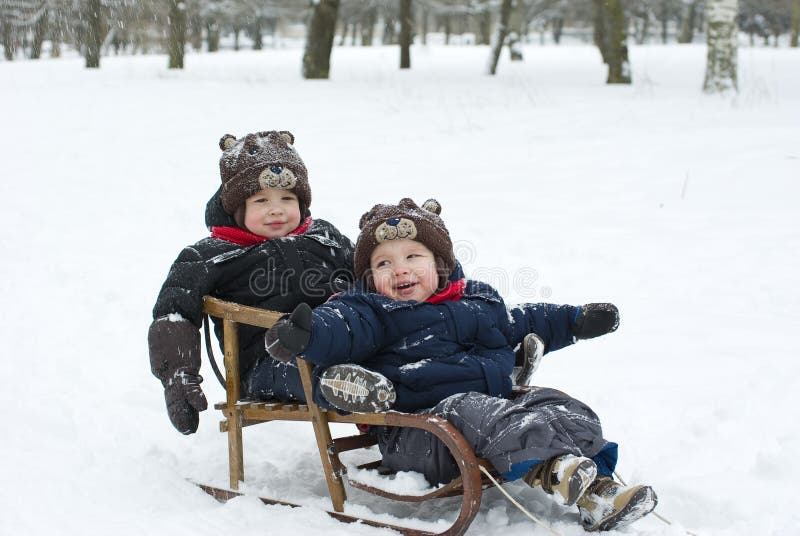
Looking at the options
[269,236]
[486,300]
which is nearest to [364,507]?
[486,300]

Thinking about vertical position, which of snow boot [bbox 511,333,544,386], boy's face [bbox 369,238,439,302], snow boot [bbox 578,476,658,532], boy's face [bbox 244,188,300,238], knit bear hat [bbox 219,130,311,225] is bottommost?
snow boot [bbox 578,476,658,532]

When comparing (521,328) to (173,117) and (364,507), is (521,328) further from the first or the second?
Answer: (173,117)

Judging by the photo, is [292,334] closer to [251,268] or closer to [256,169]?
[251,268]

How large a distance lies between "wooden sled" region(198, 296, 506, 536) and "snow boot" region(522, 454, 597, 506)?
19cm

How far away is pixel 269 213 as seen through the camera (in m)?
3.85

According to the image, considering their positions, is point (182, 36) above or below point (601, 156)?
above

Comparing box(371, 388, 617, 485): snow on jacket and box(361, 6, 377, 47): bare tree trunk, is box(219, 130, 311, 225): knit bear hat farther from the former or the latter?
box(361, 6, 377, 47): bare tree trunk

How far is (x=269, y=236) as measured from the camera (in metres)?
3.87

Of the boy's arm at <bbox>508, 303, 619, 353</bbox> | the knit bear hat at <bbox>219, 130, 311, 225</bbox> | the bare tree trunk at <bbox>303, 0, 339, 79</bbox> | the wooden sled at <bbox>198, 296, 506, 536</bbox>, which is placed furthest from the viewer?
the bare tree trunk at <bbox>303, 0, 339, 79</bbox>

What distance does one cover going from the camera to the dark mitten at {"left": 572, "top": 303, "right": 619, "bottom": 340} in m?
3.51

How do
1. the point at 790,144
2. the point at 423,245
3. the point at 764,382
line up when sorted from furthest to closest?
1. the point at 790,144
2. the point at 764,382
3. the point at 423,245

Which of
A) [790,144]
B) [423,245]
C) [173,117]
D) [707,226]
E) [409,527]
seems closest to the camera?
[409,527]

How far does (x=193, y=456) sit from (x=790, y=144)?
21.4ft

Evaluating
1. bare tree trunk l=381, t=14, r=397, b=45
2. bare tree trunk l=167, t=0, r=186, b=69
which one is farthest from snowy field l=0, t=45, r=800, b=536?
bare tree trunk l=381, t=14, r=397, b=45
